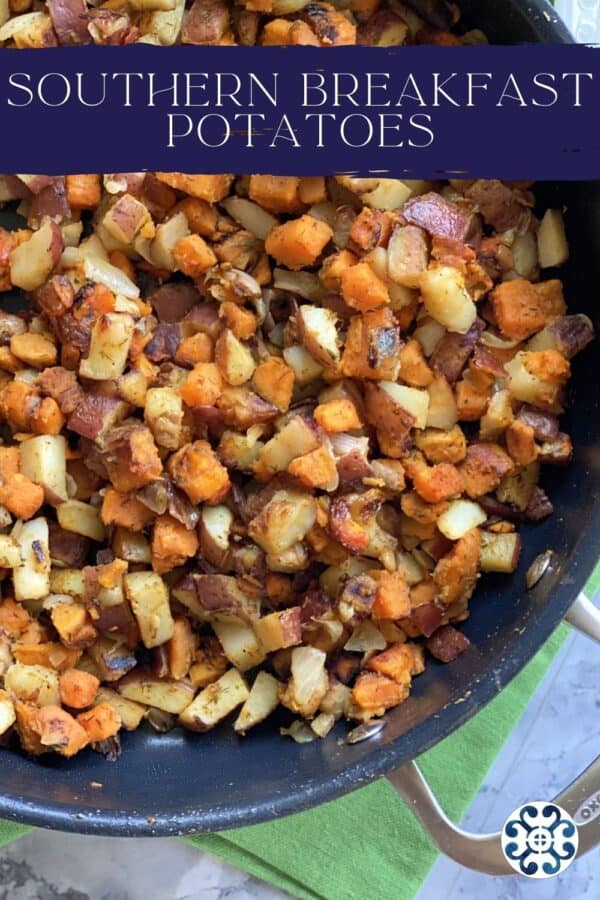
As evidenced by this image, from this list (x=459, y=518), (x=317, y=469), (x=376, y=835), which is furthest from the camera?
(x=376, y=835)

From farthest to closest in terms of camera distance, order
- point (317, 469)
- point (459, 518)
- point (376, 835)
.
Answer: point (376, 835) < point (459, 518) < point (317, 469)

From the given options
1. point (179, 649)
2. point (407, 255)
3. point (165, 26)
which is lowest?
point (179, 649)

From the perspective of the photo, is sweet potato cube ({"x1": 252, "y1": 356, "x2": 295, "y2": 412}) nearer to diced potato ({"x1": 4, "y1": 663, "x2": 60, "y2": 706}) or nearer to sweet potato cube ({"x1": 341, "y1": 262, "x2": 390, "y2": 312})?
sweet potato cube ({"x1": 341, "y1": 262, "x2": 390, "y2": 312})

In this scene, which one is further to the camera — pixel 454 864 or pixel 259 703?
pixel 454 864

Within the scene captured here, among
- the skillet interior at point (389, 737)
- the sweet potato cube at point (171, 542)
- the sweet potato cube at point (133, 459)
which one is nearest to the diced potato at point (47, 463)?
the sweet potato cube at point (133, 459)

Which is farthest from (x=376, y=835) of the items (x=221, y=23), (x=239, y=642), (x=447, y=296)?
(x=221, y=23)

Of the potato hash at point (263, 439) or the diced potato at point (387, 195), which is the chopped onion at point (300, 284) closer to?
the potato hash at point (263, 439)

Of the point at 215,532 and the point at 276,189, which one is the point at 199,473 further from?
the point at 276,189

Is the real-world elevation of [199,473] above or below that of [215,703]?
above
